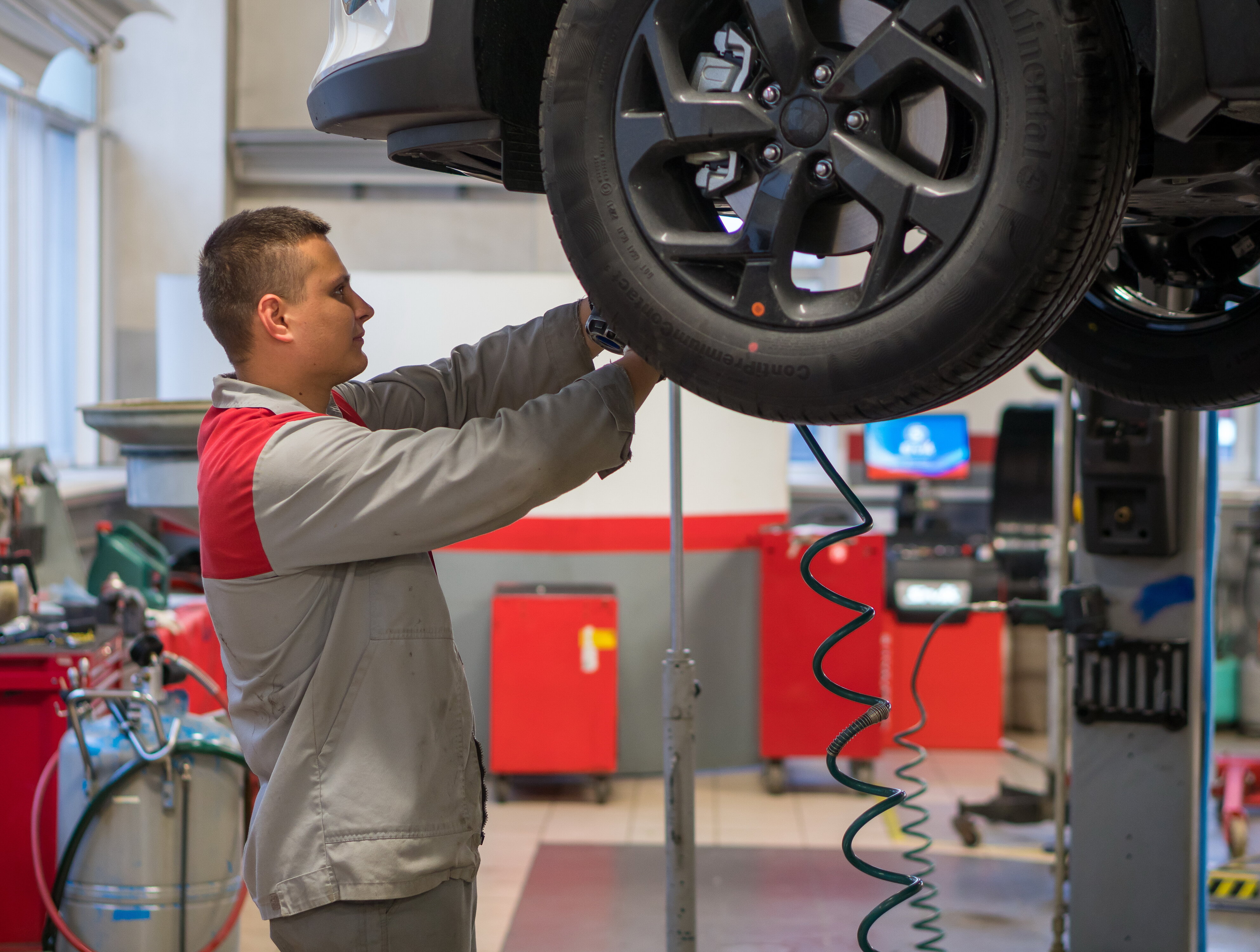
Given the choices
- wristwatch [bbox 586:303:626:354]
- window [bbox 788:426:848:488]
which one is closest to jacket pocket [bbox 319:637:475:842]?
wristwatch [bbox 586:303:626:354]

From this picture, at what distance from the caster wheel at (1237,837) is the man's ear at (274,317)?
11.9 feet

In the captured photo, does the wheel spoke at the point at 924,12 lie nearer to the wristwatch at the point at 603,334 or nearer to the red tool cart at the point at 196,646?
the wristwatch at the point at 603,334

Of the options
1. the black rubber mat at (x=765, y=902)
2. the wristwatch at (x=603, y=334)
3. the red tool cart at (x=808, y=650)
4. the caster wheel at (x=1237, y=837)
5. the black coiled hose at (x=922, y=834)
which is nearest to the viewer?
the wristwatch at (x=603, y=334)

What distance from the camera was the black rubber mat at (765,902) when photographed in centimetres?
333

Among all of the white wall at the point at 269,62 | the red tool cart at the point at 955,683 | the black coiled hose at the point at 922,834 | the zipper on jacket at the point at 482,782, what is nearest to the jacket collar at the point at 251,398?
the zipper on jacket at the point at 482,782

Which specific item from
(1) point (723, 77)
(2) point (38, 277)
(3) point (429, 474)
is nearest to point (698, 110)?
(1) point (723, 77)

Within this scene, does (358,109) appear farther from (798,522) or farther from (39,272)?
(39,272)

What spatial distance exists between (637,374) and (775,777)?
3622 mm

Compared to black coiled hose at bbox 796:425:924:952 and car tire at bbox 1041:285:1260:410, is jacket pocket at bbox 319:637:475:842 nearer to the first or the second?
black coiled hose at bbox 796:425:924:952

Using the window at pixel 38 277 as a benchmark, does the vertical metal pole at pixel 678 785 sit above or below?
below

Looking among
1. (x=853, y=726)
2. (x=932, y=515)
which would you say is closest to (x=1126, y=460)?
(x=853, y=726)

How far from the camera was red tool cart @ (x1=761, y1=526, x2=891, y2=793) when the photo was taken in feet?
15.3

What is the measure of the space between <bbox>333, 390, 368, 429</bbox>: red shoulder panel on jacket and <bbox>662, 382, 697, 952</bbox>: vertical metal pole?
0.72m

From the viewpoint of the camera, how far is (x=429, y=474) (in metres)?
1.32
